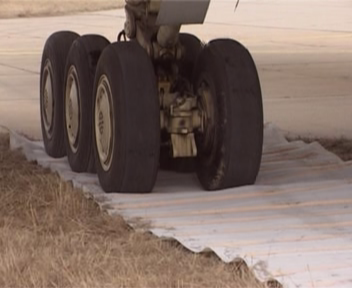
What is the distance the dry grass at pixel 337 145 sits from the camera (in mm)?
8973

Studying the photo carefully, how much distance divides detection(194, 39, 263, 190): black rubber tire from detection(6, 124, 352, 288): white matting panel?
5.1 inches

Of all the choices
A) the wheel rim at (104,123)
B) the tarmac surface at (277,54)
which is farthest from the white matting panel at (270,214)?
the tarmac surface at (277,54)

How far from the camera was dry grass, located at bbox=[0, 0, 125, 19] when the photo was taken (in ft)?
82.4

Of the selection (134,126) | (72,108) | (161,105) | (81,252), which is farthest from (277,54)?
(81,252)

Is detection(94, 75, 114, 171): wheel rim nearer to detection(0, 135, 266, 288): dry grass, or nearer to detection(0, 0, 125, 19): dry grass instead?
detection(0, 135, 266, 288): dry grass

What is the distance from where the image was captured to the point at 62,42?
8820 millimetres

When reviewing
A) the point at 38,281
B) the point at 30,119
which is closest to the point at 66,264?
the point at 38,281

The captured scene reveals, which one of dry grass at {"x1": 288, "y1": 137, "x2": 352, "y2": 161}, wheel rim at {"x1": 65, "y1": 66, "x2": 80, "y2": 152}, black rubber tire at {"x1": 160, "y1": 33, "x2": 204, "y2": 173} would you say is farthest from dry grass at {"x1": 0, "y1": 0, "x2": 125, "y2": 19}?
black rubber tire at {"x1": 160, "y1": 33, "x2": 204, "y2": 173}

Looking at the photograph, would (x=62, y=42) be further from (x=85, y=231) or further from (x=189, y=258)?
(x=189, y=258)

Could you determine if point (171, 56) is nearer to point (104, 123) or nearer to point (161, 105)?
point (161, 105)

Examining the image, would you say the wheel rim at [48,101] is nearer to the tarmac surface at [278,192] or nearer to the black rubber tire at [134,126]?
the tarmac surface at [278,192]

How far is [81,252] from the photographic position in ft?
19.1

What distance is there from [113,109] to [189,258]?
5.71ft

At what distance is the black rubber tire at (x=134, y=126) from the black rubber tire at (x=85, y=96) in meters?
0.78
